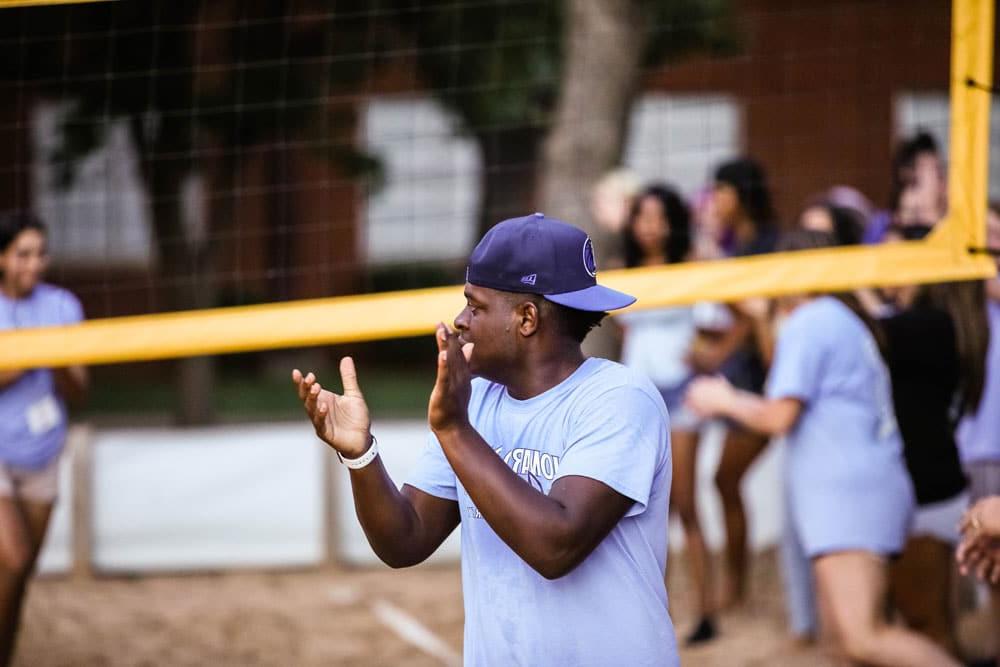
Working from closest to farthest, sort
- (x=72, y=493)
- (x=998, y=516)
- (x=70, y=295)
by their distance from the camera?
(x=998, y=516) → (x=70, y=295) → (x=72, y=493)

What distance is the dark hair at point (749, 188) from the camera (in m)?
6.59

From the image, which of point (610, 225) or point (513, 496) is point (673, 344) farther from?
point (513, 496)

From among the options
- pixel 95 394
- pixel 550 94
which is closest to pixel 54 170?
pixel 550 94

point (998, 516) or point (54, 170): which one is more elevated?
point (54, 170)

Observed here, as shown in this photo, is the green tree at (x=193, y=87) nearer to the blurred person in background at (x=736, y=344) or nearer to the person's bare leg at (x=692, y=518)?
the blurred person in background at (x=736, y=344)

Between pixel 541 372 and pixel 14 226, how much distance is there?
342 centimetres

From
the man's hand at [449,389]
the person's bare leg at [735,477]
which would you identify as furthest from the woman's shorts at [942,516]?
the man's hand at [449,389]

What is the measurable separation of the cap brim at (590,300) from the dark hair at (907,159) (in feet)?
13.2

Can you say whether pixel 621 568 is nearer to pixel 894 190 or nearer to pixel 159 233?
pixel 894 190

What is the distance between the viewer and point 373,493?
257 cm

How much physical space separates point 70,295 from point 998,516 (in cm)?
367

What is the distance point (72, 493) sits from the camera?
25.3ft

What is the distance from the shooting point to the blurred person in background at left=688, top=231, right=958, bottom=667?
168 inches

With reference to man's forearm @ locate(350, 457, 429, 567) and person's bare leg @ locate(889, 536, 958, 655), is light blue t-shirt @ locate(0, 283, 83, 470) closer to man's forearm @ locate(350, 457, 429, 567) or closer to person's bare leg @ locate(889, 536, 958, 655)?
man's forearm @ locate(350, 457, 429, 567)
